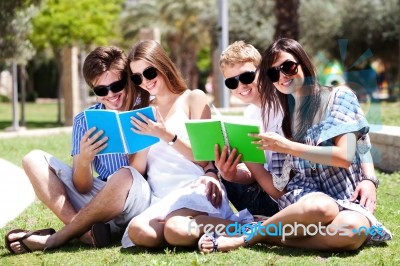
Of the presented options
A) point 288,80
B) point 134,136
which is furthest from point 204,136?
point 288,80

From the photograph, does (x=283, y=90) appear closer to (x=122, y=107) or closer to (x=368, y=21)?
(x=122, y=107)

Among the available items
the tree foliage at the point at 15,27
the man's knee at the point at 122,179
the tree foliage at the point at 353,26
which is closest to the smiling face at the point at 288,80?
the man's knee at the point at 122,179

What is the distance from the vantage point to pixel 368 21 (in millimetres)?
30047

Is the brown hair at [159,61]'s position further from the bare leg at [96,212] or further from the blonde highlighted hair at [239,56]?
the bare leg at [96,212]

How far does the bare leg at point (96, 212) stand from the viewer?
406 cm

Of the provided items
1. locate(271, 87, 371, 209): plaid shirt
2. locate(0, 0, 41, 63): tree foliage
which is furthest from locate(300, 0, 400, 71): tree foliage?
locate(271, 87, 371, 209): plaid shirt

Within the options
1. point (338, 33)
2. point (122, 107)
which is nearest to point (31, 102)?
point (338, 33)

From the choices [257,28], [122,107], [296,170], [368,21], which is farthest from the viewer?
[257,28]

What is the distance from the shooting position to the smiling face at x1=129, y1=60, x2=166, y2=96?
4.21m

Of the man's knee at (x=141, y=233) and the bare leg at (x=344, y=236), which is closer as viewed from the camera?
the bare leg at (x=344, y=236)

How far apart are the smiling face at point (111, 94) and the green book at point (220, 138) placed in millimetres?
733

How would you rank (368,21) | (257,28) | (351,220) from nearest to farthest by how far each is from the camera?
(351,220), (368,21), (257,28)

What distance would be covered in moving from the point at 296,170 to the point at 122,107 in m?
1.21

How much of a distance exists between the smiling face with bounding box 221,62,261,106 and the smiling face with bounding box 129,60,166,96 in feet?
1.30
